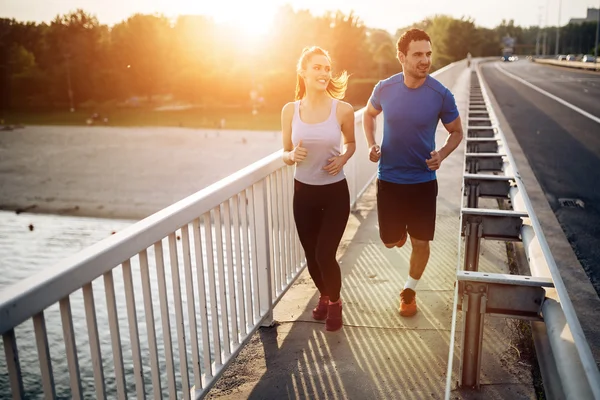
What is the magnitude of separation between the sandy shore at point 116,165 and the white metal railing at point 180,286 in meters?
17.1

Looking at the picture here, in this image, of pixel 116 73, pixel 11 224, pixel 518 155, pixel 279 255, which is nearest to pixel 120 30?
pixel 116 73

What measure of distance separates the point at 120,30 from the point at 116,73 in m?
6.72

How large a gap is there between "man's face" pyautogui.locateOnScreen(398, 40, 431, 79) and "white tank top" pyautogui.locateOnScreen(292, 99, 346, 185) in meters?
0.54

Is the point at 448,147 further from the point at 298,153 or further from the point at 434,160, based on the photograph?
the point at 298,153

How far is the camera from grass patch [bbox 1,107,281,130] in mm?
52594

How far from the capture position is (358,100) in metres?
64.7

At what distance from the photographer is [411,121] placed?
3.64m

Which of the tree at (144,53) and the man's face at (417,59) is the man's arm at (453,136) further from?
the tree at (144,53)

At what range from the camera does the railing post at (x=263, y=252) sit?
143 inches

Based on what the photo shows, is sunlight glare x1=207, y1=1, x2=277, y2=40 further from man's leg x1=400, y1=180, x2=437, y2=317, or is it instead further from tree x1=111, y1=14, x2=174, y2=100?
man's leg x1=400, y1=180, x2=437, y2=317

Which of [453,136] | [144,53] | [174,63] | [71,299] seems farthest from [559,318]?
[174,63]

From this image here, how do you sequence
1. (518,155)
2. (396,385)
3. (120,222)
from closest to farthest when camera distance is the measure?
1. (396,385)
2. (518,155)
3. (120,222)

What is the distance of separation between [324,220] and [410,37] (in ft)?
4.46

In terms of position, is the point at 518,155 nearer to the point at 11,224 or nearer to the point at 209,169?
the point at 11,224
